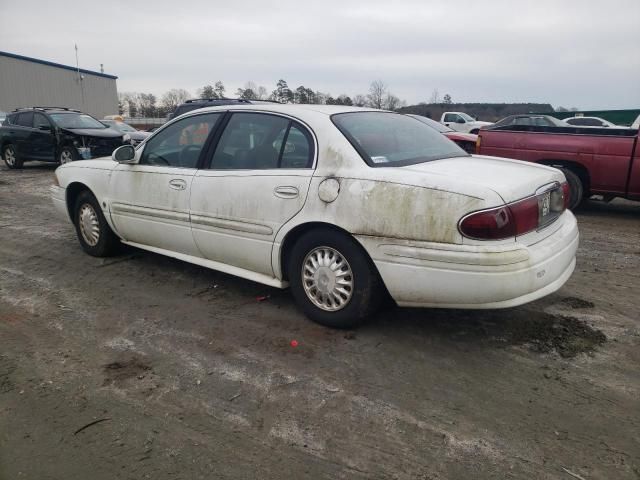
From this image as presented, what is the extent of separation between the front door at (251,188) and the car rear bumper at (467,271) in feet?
2.36

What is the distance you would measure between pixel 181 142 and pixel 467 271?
2.74 m

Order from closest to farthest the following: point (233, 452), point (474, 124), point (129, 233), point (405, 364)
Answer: point (233, 452) < point (405, 364) < point (129, 233) < point (474, 124)

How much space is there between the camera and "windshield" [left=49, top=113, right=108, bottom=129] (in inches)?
513

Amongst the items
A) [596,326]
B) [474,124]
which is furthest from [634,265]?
[474,124]

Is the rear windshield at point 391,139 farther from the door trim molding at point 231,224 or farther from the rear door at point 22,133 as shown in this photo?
the rear door at point 22,133

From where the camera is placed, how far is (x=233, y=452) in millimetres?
2357

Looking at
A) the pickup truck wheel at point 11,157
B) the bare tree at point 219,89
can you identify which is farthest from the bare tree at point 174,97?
the pickup truck wheel at point 11,157

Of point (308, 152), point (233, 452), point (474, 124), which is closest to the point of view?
point (233, 452)

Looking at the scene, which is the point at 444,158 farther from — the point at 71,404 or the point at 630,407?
the point at 71,404

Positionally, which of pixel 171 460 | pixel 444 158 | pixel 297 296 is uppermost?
pixel 444 158

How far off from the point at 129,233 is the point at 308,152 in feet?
7.30

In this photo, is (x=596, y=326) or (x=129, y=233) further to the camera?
(x=129, y=233)

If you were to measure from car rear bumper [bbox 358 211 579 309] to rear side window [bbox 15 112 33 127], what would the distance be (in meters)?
13.4

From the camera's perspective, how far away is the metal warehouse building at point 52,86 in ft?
125
